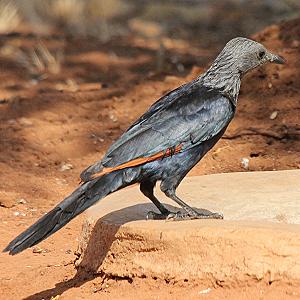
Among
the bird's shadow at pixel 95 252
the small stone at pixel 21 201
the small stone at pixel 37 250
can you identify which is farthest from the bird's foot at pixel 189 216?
the small stone at pixel 21 201

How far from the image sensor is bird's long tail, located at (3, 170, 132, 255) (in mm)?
5316

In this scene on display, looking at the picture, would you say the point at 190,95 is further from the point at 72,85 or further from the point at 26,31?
the point at 26,31

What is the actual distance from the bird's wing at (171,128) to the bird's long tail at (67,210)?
0.11m

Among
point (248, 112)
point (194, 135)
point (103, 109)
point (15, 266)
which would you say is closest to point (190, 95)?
point (194, 135)

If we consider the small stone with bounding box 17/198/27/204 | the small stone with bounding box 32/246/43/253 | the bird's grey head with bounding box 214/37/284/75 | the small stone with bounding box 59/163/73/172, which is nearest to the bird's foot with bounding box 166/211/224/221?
the bird's grey head with bounding box 214/37/284/75

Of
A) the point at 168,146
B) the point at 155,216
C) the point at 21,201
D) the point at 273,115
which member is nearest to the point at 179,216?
the point at 155,216

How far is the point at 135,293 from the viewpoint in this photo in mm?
5383

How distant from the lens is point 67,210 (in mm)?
5438

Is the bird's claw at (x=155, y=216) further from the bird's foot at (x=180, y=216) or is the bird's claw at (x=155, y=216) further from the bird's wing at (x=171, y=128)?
the bird's wing at (x=171, y=128)

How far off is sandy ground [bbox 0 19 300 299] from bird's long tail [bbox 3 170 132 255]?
1.69 ft

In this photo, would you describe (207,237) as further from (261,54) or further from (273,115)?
(273,115)

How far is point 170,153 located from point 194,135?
0.70 feet

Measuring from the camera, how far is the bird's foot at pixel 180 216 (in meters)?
5.79

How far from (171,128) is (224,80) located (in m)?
0.62
